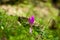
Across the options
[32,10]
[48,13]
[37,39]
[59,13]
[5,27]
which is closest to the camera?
[37,39]

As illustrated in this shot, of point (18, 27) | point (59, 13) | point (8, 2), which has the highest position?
point (18, 27)

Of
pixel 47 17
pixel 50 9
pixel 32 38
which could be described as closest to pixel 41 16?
pixel 47 17

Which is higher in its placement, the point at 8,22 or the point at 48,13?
the point at 8,22

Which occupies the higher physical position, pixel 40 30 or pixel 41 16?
pixel 40 30

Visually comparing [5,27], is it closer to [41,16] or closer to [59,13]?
[41,16]

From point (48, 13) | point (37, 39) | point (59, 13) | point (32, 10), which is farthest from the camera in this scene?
point (59, 13)

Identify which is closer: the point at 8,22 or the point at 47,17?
the point at 8,22

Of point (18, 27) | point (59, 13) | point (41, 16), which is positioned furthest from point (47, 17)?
point (18, 27)

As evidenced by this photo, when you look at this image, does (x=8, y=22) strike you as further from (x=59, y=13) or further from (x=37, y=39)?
(x=59, y=13)

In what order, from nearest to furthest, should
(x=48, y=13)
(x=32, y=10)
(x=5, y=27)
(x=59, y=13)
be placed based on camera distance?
(x=5, y=27) < (x=32, y=10) < (x=48, y=13) < (x=59, y=13)
